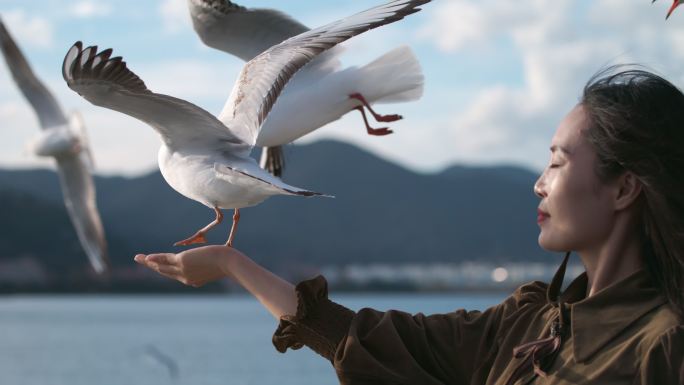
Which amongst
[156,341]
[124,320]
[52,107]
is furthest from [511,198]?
[52,107]

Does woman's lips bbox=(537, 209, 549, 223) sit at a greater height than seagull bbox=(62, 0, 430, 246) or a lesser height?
lesser

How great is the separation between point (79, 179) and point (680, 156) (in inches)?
276

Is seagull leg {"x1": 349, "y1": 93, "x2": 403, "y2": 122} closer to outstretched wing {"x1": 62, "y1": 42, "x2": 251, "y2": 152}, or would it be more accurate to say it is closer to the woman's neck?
outstretched wing {"x1": 62, "y1": 42, "x2": 251, "y2": 152}

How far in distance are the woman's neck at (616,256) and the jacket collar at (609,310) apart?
4cm

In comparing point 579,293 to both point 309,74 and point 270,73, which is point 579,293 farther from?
point 309,74

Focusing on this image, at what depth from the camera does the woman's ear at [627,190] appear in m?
1.79

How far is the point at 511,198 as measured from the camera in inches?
4158

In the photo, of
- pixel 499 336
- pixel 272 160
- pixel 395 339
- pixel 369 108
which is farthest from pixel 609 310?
pixel 369 108

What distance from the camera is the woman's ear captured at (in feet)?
5.88

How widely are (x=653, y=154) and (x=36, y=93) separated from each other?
746 centimetres

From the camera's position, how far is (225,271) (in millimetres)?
1938

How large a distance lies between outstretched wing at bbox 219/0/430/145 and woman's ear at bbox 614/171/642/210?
736 millimetres

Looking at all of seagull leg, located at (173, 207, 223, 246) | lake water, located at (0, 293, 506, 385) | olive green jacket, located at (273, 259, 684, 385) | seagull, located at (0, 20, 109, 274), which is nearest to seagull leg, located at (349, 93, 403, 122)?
seagull leg, located at (173, 207, 223, 246)

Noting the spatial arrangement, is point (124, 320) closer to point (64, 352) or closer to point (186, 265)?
point (64, 352)
